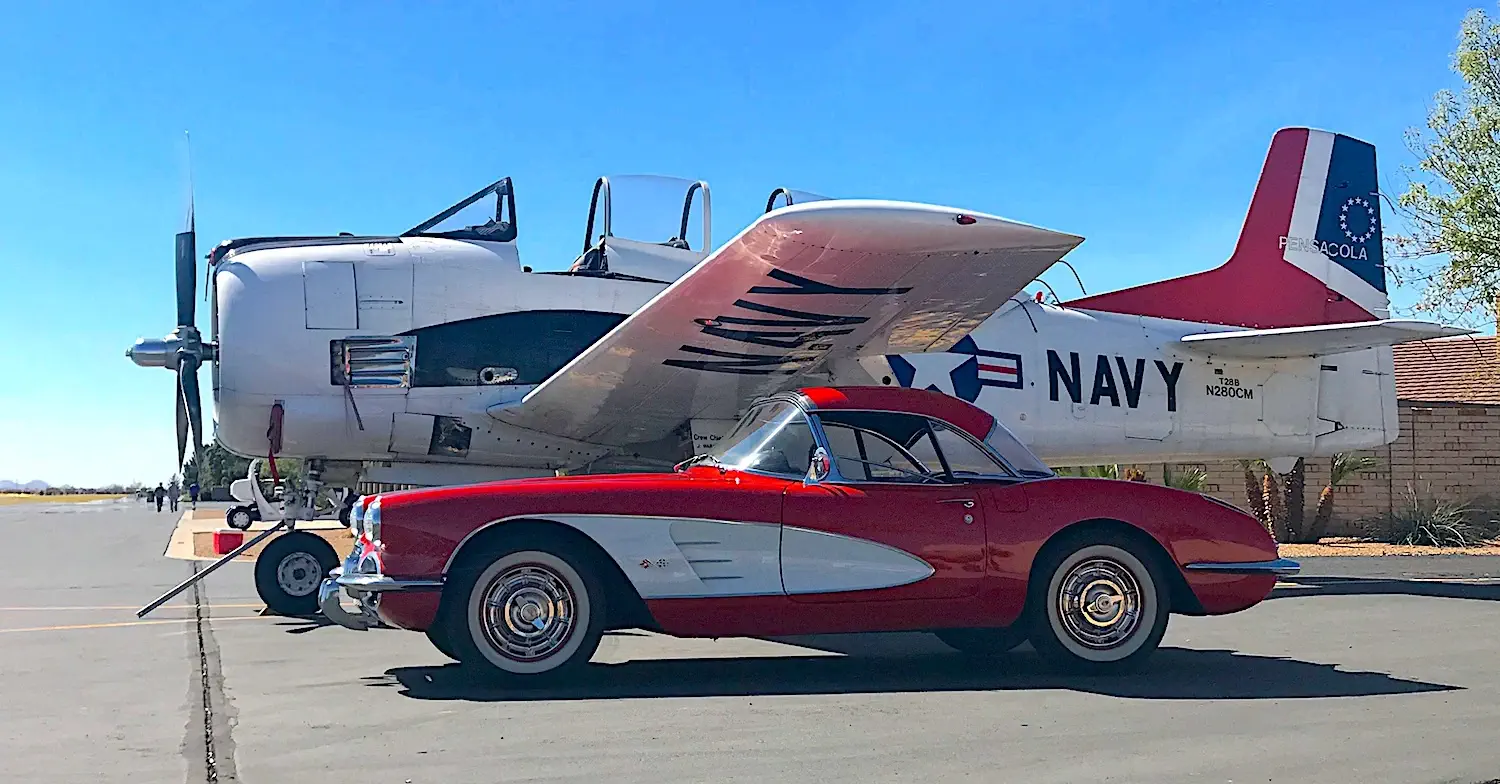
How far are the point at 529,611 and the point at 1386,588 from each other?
913 centimetres

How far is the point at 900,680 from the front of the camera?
6.06 m

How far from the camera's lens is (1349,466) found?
2198cm

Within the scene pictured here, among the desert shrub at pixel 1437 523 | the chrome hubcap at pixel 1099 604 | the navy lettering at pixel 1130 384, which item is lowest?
the desert shrub at pixel 1437 523

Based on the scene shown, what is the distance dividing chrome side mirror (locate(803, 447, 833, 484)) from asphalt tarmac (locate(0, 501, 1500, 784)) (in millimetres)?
980

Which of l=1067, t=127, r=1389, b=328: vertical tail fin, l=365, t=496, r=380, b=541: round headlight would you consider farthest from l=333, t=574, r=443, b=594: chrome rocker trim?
l=1067, t=127, r=1389, b=328: vertical tail fin

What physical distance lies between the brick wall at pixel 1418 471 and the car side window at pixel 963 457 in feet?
57.2

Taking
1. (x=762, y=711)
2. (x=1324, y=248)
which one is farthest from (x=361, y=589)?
(x=1324, y=248)

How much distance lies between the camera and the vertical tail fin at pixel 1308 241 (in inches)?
511

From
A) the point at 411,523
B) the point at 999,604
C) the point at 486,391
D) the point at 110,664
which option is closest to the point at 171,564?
the point at 486,391

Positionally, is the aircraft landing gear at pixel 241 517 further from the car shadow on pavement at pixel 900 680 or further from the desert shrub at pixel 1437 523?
the desert shrub at pixel 1437 523

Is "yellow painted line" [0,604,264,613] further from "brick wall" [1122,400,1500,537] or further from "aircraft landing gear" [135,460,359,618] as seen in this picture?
"brick wall" [1122,400,1500,537]

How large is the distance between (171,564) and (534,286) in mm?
11179

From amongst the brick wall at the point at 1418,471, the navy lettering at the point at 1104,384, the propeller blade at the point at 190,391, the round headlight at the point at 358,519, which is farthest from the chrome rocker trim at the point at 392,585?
the brick wall at the point at 1418,471

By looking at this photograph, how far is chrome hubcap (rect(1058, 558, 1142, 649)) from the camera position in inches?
244
